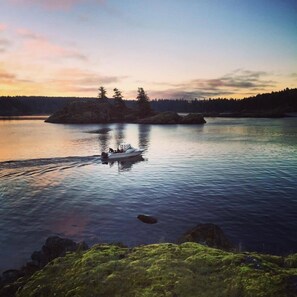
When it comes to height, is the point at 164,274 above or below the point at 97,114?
below

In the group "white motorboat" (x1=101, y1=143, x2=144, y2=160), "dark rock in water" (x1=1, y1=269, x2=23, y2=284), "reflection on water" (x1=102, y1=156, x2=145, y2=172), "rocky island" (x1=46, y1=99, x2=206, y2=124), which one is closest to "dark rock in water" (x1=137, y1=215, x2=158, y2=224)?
"dark rock in water" (x1=1, y1=269, x2=23, y2=284)

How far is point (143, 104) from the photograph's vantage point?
493ft

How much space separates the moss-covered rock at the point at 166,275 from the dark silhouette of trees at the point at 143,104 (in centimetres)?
14095

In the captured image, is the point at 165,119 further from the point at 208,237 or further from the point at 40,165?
the point at 208,237

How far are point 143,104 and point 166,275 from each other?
145967 mm

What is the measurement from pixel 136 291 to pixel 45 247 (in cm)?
924

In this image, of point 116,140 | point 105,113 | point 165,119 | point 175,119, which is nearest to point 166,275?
point 116,140

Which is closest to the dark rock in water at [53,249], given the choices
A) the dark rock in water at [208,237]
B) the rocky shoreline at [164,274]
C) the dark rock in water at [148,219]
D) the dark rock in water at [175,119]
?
the rocky shoreline at [164,274]

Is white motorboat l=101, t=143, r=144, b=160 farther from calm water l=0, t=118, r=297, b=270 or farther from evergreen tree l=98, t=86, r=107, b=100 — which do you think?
evergreen tree l=98, t=86, r=107, b=100

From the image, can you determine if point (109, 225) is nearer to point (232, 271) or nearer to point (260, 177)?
point (232, 271)

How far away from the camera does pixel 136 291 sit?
21.5 feet

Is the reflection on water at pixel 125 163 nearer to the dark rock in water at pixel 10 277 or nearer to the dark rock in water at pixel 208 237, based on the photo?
the dark rock in water at pixel 208 237

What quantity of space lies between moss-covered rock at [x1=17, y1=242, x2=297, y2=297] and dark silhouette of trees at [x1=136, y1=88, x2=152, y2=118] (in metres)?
141

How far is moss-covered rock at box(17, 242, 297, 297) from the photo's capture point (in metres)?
6.23
